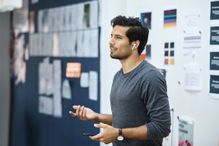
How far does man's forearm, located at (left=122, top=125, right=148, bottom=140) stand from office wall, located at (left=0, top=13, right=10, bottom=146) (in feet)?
10.1

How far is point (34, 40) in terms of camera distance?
171 inches

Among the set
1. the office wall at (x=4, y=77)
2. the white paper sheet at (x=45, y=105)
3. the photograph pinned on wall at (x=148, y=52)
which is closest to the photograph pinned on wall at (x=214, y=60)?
the photograph pinned on wall at (x=148, y=52)

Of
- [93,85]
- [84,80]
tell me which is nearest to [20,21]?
[84,80]

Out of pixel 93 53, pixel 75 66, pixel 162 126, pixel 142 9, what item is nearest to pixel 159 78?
pixel 162 126

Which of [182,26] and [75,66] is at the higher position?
[182,26]

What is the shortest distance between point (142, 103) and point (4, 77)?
308 centimetres

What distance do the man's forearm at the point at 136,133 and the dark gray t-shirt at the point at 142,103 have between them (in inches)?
1.0

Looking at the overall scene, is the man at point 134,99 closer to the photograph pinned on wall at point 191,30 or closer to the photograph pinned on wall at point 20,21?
the photograph pinned on wall at point 191,30

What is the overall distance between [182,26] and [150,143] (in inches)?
33.8

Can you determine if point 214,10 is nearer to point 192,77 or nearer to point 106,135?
point 192,77

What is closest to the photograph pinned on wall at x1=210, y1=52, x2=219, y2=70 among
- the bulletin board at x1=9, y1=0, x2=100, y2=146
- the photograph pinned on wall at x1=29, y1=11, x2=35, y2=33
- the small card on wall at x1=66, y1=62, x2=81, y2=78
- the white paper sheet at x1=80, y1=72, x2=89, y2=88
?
the bulletin board at x1=9, y1=0, x2=100, y2=146

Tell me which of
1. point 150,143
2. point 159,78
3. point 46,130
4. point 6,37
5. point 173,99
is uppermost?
point 6,37

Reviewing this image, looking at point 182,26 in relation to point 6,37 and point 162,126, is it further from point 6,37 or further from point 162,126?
point 6,37

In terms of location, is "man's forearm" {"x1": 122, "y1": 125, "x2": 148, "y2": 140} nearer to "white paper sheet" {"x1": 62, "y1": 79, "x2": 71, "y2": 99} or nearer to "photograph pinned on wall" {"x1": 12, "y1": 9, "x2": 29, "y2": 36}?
"white paper sheet" {"x1": 62, "y1": 79, "x2": 71, "y2": 99}
